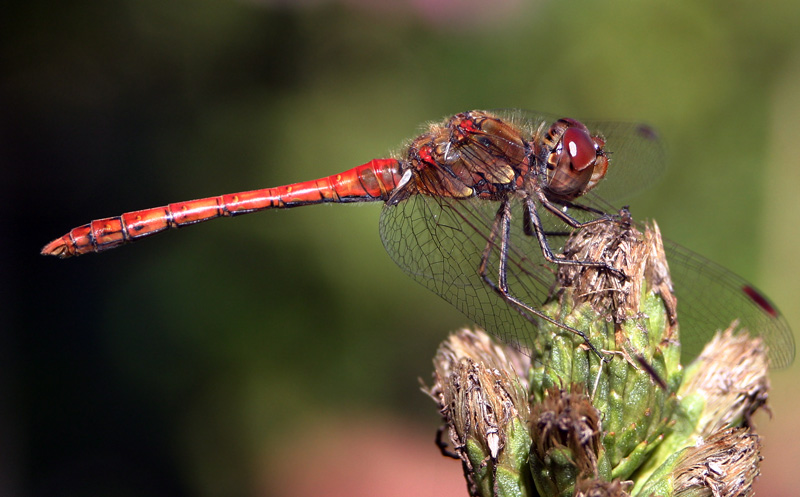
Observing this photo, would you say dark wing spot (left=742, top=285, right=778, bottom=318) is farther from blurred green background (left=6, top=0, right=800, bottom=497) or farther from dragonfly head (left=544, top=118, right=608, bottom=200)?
blurred green background (left=6, top=0, right=800, bottom=497)

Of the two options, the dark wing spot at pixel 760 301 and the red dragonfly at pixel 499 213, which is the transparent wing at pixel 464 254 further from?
the dark wing spot at pixel 760 301

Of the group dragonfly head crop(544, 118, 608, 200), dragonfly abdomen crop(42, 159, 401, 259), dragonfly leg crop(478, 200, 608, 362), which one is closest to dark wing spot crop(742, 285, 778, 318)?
dragonfly head crop(544, 118, 608, 200)

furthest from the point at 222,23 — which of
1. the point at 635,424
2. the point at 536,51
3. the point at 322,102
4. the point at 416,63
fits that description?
the point at 635,424

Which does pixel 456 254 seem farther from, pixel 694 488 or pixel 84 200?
pixel 84 200

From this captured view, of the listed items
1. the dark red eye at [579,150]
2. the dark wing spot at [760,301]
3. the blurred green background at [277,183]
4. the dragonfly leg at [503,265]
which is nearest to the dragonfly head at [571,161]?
the dark red eye at [579,150]

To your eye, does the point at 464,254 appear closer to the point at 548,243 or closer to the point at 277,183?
the point at 548,243

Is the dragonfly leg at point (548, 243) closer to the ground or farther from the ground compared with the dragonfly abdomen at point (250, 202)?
closer to the ground

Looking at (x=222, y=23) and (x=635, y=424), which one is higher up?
(x=222, y=23)

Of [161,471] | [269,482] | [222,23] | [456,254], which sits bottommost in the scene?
[269,482]
